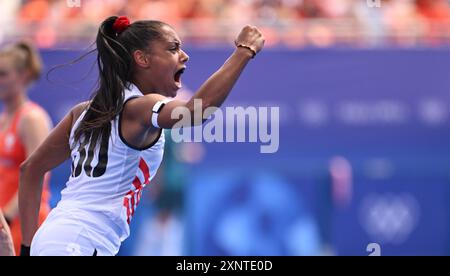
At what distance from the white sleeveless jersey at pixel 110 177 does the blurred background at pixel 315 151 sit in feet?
17.9

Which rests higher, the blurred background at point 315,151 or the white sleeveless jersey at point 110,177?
the blurred background at point 315,151

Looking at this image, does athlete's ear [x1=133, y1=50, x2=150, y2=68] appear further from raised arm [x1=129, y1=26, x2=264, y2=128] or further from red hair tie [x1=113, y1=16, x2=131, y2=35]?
raised arm [x1=129, y1=26, x2=264, y2=128]

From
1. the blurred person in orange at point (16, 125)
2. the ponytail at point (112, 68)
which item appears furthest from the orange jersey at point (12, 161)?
the ponytail at point (112, 68)

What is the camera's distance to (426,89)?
9766 millimetres

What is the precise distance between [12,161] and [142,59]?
8.61 feet

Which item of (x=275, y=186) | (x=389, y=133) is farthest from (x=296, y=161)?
(x=389, y=133)

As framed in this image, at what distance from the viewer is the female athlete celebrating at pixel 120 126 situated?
3871mm

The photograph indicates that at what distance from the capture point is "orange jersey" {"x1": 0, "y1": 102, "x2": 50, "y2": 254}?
21.2ft

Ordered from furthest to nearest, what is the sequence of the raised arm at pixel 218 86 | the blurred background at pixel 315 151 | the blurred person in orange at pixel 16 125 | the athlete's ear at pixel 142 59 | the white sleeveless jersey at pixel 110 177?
1. the blurred background at pixel 315 151
2. the blurred person in orange at pixel 16 125
3. the athlete's ear at pixel 142 59
4. the white sleeveless jersey at pixel 110 177
5. the raised arm at pixel 218 86

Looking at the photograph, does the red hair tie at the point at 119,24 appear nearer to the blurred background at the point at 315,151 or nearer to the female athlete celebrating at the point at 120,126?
the female athlete celebrating at the point at 120,126

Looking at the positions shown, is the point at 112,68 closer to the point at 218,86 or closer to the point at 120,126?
the point at 120,126

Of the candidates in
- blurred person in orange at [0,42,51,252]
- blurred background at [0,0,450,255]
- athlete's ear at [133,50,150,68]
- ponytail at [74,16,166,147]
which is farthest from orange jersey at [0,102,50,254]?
blurred background at [0,0,450,255]

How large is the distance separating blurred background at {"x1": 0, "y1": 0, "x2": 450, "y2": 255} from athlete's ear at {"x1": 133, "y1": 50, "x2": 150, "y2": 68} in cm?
534
